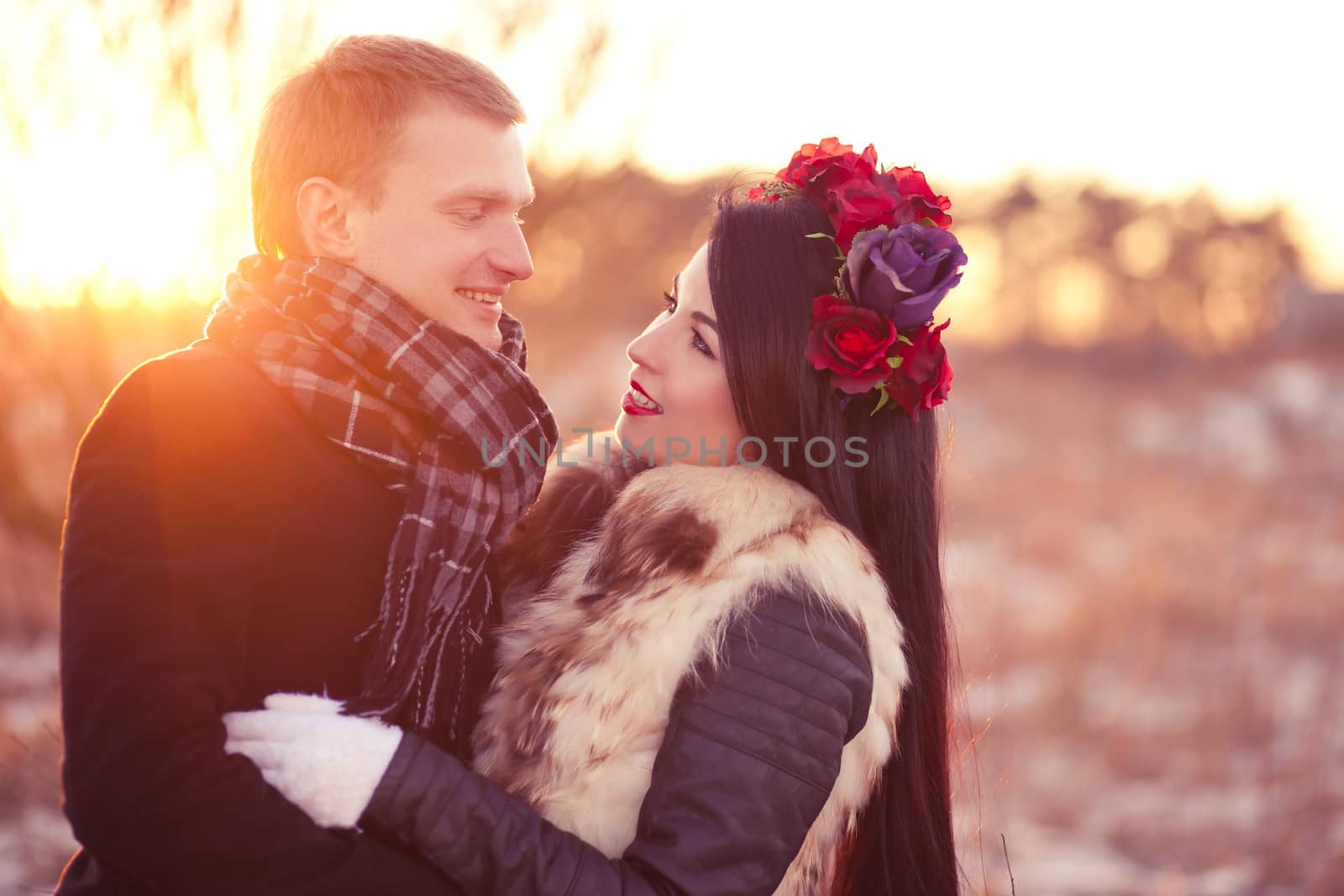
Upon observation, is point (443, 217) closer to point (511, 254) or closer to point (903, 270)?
point (511, 254)

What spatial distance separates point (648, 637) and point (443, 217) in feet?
2.97

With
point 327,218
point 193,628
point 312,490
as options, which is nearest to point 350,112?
point 327,218

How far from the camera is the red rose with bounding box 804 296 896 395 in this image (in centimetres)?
208

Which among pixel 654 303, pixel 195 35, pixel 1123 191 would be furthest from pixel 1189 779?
pixel 1123 191

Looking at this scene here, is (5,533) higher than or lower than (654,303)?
lower

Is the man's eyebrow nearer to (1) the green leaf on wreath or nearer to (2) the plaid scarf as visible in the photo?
(2) the plaid scarf

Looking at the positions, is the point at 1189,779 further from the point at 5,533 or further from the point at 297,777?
the point at 5,533

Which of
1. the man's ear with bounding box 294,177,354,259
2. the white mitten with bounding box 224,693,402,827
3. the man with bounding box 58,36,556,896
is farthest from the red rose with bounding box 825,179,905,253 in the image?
the white mitten with bounding box 224,693,402,827

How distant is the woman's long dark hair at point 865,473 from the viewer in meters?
2.19

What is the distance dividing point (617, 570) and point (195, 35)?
9.66ft

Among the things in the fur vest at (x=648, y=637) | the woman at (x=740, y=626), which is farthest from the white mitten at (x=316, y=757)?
the fur vest at (x=648, y=637)

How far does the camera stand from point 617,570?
1978 millimetres

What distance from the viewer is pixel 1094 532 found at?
9.74 meters

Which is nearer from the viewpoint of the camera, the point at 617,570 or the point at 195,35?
the point at 617,570
